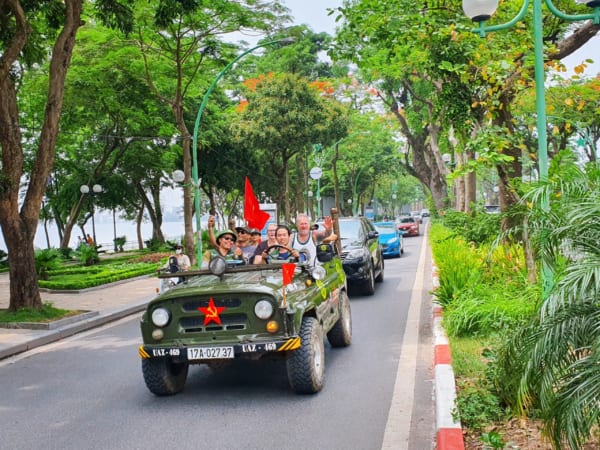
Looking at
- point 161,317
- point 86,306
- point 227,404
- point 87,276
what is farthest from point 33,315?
point 87,276

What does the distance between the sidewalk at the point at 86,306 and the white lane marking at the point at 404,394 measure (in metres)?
5.65

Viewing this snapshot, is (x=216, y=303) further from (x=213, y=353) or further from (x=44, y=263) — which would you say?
(x=44, y=263)

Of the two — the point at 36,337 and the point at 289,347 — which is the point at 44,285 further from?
the point at 289,347

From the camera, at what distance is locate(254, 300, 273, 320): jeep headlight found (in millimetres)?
5680

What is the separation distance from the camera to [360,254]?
41.0ft

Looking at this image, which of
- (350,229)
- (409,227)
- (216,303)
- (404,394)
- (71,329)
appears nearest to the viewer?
(216,303)

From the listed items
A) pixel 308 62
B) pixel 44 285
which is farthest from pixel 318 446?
pixel 308 62

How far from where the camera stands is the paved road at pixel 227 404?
496 centimetres

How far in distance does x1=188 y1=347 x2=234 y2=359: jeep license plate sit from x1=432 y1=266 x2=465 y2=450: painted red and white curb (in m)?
1.90

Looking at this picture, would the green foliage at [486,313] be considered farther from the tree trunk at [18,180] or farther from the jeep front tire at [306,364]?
the tree trunk at [18,180]

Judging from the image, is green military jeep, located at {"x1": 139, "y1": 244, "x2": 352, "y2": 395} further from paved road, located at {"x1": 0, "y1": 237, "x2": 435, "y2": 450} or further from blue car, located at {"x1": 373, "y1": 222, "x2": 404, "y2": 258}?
blue car, located at {"x1": 373, "y1": 222, "x2": 404, "y2": 258}

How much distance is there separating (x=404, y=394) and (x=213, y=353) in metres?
1.89

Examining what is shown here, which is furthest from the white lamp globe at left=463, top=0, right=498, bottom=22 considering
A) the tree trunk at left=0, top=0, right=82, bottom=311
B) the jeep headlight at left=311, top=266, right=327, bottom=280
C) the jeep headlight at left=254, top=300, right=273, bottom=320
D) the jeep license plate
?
the tree trunk at left=0, top=0, right=82, bottom=311

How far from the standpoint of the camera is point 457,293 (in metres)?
8.90
